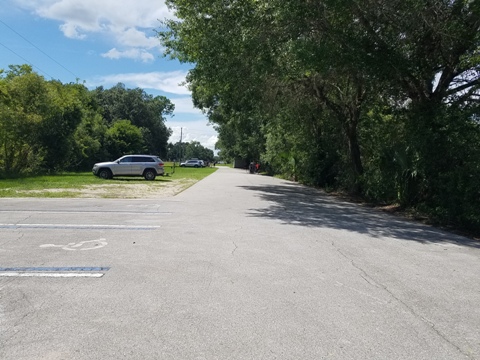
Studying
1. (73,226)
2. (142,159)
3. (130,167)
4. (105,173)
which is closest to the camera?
(73,226)

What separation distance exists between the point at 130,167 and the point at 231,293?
1059 inches

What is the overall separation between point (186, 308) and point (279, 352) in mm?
1384

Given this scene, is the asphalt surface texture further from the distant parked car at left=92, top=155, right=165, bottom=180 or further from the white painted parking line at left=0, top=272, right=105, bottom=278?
the distant parked car at left=92, top=155, right=165, bottom=180

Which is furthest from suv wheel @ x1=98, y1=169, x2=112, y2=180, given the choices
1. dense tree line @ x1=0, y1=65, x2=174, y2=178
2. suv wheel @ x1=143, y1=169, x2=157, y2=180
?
dense tree line @ x1=0, y1=65, x2=174, y2=178

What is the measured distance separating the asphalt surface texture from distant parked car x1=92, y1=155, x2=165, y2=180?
20.5 meters

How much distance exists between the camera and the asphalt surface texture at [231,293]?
12.8ft

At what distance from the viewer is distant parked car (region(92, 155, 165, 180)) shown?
30625 mm

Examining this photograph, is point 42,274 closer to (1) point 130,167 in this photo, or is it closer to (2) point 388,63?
(2) point 388,63

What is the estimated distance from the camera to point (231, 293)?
5.37m

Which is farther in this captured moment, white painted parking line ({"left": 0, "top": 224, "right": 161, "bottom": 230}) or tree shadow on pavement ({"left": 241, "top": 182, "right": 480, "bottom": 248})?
tree shadow on pavement ({"left": 241, "top": 182, "right": 480, "bottom": 248})

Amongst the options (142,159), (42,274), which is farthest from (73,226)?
(142,159)

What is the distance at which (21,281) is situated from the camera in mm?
5594

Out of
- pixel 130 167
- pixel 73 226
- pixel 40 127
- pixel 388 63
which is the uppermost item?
pixel 388 63

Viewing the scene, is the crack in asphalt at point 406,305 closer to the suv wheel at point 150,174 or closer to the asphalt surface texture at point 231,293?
the asphalt surface texture at point 231,293
